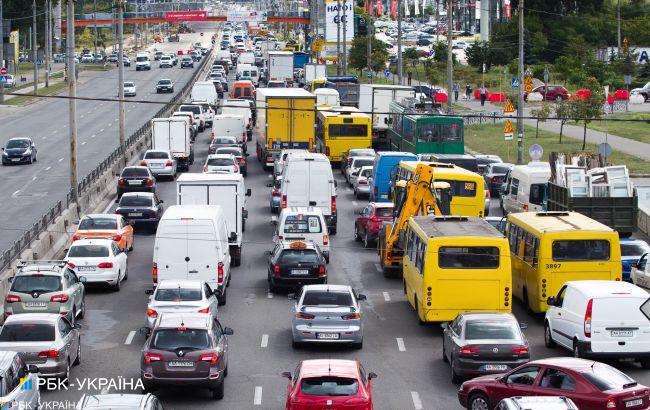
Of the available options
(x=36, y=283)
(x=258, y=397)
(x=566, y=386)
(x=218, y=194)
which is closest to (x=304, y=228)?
(x=218, y=194)

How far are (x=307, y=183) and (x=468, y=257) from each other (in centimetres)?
1583

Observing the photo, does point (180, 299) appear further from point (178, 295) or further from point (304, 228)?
point (304, 228)

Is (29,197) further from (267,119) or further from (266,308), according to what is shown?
(266,308)

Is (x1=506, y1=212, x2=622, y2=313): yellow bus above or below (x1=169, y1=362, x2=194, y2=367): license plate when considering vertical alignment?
above

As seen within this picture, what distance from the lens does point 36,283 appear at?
31.2m

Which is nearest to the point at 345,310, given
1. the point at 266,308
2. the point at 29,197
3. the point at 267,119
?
the point at 266,308

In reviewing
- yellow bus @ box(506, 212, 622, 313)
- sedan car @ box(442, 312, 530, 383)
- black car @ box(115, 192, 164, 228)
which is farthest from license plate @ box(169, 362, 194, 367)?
black car @ box(115, 192, 164, 228)

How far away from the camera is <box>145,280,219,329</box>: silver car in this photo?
29641mm

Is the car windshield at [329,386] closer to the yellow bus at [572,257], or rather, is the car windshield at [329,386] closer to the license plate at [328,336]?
the license plate at [328,336]

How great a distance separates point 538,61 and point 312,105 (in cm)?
7395

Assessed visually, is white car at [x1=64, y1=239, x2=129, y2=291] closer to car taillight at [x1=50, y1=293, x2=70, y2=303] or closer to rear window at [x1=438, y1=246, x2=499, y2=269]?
car taillight at [x1=50, y1=293, x2=70, y2=303]

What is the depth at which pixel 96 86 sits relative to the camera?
130 meters

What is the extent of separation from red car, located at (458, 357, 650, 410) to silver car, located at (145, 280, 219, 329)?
8424 mm

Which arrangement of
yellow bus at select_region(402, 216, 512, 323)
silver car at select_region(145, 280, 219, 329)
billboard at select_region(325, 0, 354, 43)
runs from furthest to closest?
billboard at select_region(325, 0, 354, 43)
yellow bus at select_region(402, 216, 512, 323)
silver car at select_region(145, 280, 219, 329)
